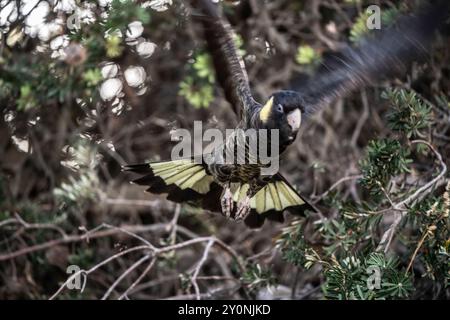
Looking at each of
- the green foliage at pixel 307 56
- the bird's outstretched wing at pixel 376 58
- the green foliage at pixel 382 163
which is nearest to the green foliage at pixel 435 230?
the green foliage at pixel 382 163

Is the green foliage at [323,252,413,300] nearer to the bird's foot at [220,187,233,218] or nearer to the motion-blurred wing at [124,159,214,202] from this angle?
the bird's foot at [220,187,233,218]

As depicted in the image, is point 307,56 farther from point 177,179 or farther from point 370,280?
point 370,280

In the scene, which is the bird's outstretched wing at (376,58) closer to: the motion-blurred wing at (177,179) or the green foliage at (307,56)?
the motion-blurred wing at (177,179)

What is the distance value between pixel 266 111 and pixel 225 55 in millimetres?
325

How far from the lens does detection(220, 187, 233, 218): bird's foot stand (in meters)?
2.14

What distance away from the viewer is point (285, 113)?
1920 millimetres

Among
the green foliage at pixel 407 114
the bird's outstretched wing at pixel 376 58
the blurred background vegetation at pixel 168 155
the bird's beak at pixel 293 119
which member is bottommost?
the blurred background vegetation at pixel 168 155

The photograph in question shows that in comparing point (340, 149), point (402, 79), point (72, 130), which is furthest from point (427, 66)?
point (72, 130)

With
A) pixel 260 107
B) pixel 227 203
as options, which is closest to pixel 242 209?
pixel 227 203

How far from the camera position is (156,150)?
11.8ft

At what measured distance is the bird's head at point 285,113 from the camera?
1.92 metres

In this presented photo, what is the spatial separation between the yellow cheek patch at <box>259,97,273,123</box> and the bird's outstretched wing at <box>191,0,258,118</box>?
118 millimetres

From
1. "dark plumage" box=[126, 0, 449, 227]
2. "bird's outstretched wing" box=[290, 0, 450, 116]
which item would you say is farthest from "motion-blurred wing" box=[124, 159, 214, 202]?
"bird's outstretched wing" box=[290, 0, 450, 116]

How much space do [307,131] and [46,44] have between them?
5.09 feet
